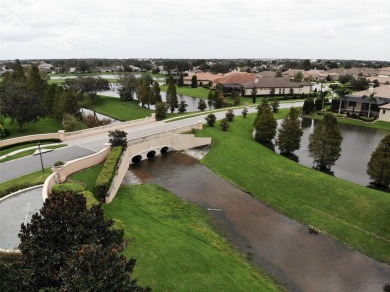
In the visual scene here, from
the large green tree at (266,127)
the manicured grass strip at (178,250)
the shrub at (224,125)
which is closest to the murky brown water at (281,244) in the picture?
the manicured grass strip at (178,250)

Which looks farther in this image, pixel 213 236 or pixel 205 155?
pixel 205 155

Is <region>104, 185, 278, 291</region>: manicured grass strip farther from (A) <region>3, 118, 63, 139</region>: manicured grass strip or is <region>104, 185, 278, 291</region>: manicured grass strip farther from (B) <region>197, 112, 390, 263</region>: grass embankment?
(A) <region>3, 118, 63, 139</region>: manicured grass strip

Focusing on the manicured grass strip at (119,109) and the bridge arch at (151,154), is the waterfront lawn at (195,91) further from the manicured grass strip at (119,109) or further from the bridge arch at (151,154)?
the bridge arch at (151,154)

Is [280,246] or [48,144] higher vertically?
[48,144]

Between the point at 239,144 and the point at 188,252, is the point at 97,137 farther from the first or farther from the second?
the point at 188,252

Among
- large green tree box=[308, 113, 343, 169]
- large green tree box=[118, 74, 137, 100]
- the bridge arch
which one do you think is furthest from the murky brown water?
large green tree box=[118, 74, 137, 100]

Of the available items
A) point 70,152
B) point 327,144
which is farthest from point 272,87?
point 70,152

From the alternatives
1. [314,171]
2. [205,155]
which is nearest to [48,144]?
[205,155]
